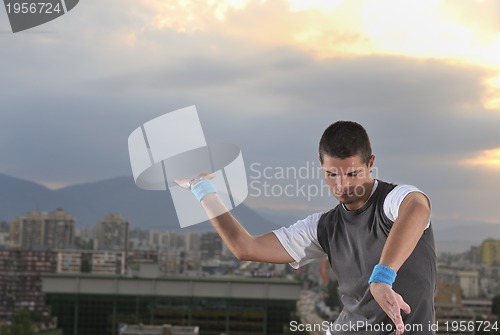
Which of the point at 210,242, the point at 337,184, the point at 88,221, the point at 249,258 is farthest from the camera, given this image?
the point at 88,221

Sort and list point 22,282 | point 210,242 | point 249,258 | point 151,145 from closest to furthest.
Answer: point 249,258
point 151,145
point 210,242
point 22,282

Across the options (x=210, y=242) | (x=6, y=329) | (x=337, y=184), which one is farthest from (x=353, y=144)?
(x=6, y=329)

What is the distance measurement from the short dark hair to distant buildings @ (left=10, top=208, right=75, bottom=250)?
2493cm

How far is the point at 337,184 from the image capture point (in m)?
1.74

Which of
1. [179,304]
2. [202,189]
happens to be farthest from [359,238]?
[179,304]

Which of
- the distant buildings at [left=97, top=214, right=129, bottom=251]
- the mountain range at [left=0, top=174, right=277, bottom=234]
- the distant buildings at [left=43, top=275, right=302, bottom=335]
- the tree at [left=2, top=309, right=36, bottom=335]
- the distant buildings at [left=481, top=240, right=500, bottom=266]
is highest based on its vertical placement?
the mountain range at [left=0, top=174, right=277, bottom=234]

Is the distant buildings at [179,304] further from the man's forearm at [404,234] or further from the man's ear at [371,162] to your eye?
the man's forearm at [404,234]

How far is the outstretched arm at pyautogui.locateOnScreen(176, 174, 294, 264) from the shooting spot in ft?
6.50

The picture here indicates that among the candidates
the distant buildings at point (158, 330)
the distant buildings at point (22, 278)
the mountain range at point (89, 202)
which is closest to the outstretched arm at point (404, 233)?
the distant buildings at point (158, 330)

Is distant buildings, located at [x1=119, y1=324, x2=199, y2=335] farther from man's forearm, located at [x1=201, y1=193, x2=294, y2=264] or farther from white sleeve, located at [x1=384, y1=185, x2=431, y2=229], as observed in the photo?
white sleeve, located at [x1=384, y1=185, x2=431, y2=229]

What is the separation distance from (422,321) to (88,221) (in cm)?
2778

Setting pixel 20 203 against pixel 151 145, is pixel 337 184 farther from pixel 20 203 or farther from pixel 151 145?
pixel 20 203

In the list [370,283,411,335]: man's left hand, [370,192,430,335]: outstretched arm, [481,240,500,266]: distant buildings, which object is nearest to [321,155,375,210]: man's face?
[370,192,430,335]: outstretched arm

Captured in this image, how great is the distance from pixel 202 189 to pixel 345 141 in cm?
46
